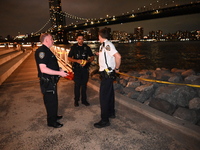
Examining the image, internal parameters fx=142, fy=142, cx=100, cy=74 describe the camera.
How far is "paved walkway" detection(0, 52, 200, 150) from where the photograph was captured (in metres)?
2.32

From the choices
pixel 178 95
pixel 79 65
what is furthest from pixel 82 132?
pixel 178 95

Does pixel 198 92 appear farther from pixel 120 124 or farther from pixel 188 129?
pixel 120 124

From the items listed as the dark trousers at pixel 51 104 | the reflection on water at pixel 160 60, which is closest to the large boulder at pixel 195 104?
the dark trousers at pixel 51 104

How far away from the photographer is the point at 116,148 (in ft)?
7.43

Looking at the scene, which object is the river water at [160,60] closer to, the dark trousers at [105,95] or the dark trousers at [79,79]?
the dark trousers at [79,79]

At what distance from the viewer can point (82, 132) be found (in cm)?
268

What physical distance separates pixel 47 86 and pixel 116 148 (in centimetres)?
160

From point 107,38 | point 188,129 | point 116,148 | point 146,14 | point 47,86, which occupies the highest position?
point 146,14

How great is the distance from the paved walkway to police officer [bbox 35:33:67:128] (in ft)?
1.14

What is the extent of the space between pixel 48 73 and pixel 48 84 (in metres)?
0.28

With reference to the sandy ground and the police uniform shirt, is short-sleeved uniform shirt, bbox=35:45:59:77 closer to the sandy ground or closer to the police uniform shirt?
the police uniform shirt

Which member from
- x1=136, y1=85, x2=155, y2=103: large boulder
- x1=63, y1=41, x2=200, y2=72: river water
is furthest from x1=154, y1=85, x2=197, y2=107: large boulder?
x1=63, y1=41, x2=200, y2=72: river water

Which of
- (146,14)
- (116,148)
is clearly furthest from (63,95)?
(146,14)

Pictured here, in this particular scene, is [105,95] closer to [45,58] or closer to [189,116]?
[45,58]
